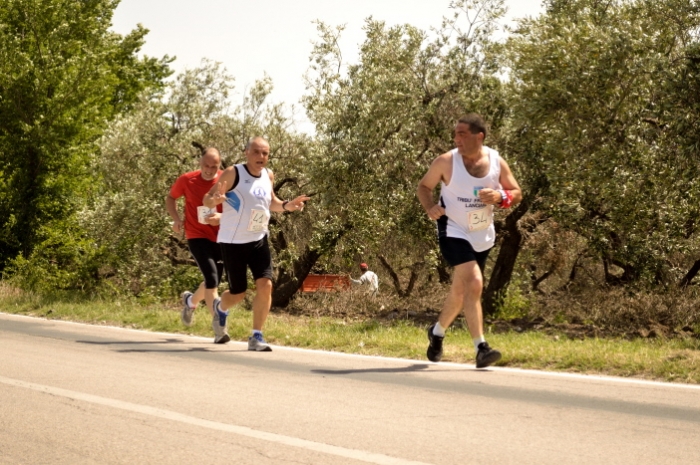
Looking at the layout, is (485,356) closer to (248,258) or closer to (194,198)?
(248,258)

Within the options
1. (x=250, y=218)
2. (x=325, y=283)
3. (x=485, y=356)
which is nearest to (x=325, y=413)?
(x=485, y=356)

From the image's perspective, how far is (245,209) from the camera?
10.4 m

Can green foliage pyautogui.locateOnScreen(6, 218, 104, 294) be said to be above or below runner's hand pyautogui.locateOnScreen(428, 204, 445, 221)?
below

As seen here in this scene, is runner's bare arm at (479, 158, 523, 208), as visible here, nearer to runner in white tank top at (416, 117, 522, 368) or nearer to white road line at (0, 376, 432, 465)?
runner in white tank top at (416, 117, 522, 368)

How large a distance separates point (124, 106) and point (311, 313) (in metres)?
24.8

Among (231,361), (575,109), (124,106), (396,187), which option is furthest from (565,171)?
(124,106)

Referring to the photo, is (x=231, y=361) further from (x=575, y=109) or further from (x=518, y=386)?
(x=575, y=109)

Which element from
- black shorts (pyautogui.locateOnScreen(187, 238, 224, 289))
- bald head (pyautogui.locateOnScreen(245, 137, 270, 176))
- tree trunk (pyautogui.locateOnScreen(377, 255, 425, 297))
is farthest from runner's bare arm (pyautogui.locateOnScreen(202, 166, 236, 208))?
tree trunk (pyautogui.locateOnScreen(377, 255, 425, 297))

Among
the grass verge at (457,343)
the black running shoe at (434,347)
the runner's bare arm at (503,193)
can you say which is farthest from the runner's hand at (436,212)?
the grass verge at (457,343)

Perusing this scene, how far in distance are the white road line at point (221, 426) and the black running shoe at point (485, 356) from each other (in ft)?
10.1

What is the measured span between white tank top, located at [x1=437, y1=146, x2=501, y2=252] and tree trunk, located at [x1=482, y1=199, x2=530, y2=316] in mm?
7155

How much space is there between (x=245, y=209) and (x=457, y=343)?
246 cm

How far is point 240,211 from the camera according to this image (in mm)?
10391

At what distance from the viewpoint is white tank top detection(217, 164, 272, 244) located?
10.3 metres
